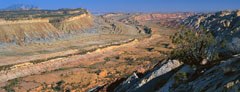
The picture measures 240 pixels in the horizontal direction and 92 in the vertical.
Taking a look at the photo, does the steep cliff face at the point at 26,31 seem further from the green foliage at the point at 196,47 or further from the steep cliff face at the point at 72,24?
the green foliage at the point at 196,47

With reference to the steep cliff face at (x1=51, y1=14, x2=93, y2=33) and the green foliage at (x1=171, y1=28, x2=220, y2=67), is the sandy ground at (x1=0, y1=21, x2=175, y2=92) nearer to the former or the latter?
the green foliage at (x1=171, y1=28, x2=220, y2=67)

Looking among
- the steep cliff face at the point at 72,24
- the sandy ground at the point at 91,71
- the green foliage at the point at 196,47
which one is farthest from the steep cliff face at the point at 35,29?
the green foliage at the point at 196,47

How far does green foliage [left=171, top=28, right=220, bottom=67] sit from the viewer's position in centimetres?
2748

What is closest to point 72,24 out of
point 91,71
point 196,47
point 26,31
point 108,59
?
point 26,31

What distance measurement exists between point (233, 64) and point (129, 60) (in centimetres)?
5297

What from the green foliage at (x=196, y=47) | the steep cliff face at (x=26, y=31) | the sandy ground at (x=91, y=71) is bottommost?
the sandy ground at (x=91, y=71)

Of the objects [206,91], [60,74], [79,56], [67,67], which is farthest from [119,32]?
[206,91]

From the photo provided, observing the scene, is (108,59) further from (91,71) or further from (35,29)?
(35,29)

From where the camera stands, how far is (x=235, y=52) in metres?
25.9

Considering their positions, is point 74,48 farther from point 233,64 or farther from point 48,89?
point 233,64

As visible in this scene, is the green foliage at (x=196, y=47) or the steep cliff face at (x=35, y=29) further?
the steep cliff face at (x=35, y=29)

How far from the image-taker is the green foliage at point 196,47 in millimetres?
27480

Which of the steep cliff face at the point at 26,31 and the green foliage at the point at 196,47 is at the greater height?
the green foliage at the point at 196,47

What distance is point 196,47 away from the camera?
28.4 meters
